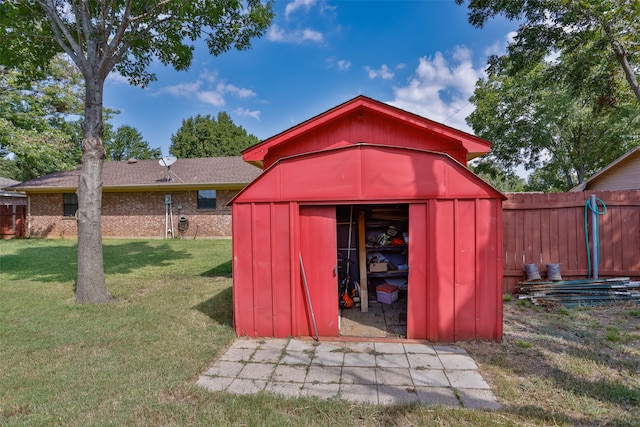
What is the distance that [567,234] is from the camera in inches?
235

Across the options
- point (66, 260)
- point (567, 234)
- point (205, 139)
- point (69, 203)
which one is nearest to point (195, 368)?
point (567, 234)

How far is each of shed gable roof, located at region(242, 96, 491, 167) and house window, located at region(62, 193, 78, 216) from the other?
53.7 ft

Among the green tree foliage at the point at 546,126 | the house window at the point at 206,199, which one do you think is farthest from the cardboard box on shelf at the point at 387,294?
the green tree foliage at the point at 546,126

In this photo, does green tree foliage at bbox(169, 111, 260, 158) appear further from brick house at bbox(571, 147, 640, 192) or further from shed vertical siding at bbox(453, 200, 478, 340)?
shed vertical siding at bbox(453, 200, 478, 340)

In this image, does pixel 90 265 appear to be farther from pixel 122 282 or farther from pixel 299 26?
pixel 299 26

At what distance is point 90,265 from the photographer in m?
5.86

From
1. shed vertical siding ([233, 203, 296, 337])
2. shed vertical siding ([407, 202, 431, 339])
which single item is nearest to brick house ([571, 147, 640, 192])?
shed vertical siding ([407, 202, 431, 339])

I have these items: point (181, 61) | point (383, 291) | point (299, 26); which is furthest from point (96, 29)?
point (383, 291)

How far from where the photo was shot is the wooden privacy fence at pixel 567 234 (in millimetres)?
5840

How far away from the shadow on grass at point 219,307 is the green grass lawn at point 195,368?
0.11ft

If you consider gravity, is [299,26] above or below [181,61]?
above

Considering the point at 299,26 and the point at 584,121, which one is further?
the point at 584,121

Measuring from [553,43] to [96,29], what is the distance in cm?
1138

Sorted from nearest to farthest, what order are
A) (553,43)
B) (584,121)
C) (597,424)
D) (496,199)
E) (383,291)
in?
(597,424)
(496,199)
(383,291)
(553,43)
(584,121)
